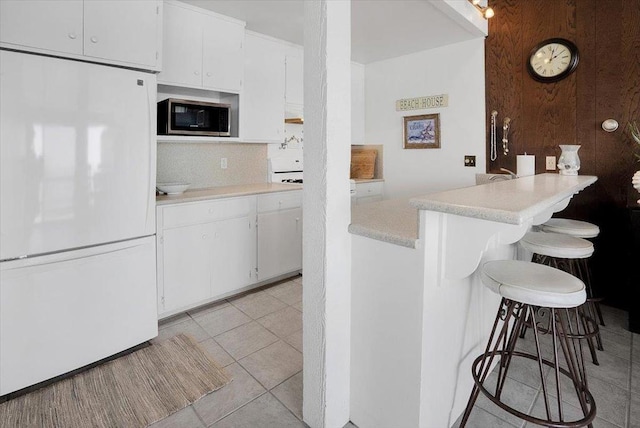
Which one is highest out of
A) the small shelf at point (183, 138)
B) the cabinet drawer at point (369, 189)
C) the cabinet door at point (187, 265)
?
the small shelf at point (183, 138)

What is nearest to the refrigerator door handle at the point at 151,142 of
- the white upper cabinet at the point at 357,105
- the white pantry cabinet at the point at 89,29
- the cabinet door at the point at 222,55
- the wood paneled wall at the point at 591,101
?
the white pantry cabinet at the point at 89,29

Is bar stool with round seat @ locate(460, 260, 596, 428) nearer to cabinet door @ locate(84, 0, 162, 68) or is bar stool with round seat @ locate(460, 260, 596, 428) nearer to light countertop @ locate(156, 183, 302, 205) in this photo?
light countertop @ locate(156, 183, 302, 205)

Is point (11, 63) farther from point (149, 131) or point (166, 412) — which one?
point (166, 412)

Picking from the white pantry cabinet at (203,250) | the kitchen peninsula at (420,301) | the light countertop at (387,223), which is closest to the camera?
the kitchen peninsula at (420,301)

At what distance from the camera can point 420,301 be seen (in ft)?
4.50

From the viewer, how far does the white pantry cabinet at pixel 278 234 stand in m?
3.26

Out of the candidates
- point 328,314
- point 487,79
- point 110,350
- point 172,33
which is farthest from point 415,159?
point 110,350

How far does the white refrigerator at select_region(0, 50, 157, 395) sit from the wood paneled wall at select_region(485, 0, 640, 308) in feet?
10.2

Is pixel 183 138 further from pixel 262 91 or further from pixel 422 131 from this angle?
pixel 422 131

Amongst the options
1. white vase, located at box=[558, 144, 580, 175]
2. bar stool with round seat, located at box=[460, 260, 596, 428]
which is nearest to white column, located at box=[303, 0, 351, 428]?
bar stool with round seat, located at box=[460, 260, 596, 428]

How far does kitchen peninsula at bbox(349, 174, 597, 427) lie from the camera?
131 cm

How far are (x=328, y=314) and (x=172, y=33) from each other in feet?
7.89

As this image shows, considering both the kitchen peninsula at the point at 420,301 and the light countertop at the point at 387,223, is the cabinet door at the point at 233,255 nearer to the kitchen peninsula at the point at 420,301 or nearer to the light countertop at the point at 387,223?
the light countertop at the point at 387,223

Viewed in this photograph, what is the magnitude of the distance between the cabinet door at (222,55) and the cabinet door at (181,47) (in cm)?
6
